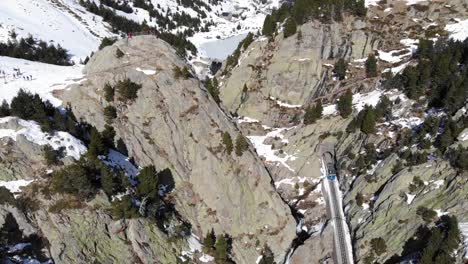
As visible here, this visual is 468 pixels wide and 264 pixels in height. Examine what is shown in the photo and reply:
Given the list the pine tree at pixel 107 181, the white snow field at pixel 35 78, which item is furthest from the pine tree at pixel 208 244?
the white snow field at pixel 35 78

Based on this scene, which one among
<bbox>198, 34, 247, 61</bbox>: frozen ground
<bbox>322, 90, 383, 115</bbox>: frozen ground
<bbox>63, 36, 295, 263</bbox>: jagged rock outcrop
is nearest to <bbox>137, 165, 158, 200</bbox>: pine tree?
<bbox>63, 36, 295, 263</bbox>: jagged rock outcrop

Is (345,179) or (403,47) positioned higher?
(403,47)

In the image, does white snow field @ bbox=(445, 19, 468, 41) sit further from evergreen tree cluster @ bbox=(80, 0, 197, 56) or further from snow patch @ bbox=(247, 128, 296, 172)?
evergreen tree cluster @ bbox=(80, 0, 197, 56)

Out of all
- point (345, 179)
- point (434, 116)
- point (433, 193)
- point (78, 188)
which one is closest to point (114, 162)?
point (78, 188)

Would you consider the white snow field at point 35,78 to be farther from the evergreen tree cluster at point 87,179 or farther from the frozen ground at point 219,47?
the frozen ground at point 219,47

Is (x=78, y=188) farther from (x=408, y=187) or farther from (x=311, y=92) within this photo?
(x=311, y=92)

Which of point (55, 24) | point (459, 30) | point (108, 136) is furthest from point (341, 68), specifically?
point (55, 24)
